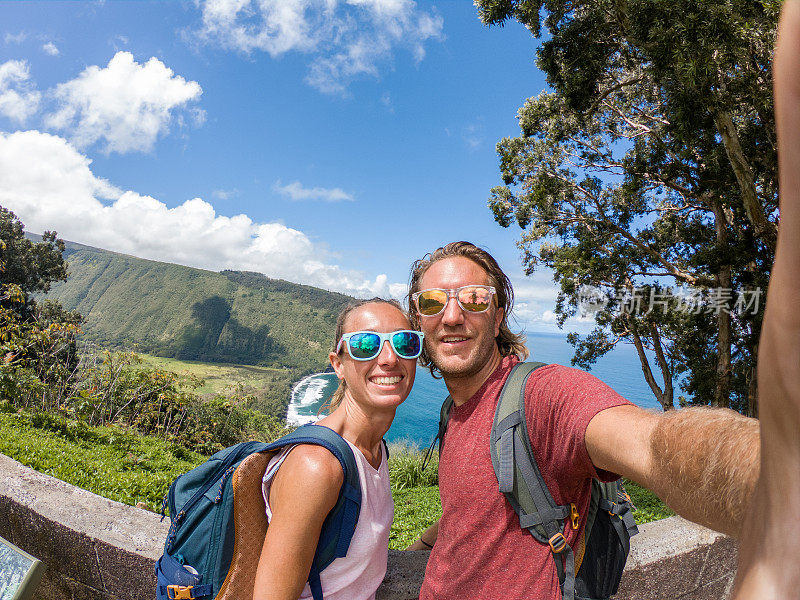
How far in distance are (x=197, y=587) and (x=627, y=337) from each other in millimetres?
13912

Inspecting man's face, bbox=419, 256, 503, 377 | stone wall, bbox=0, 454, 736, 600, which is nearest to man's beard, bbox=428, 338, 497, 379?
man's face, bbox=419, 256, 503, 377

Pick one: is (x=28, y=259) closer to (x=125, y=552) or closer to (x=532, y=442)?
(x=125, y=552)

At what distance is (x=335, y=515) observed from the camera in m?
1.36

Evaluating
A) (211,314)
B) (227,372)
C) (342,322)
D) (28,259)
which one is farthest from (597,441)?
(211,314)

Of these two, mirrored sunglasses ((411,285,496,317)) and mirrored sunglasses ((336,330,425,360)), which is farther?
mirrored sunglasses ((411,285,496,317))

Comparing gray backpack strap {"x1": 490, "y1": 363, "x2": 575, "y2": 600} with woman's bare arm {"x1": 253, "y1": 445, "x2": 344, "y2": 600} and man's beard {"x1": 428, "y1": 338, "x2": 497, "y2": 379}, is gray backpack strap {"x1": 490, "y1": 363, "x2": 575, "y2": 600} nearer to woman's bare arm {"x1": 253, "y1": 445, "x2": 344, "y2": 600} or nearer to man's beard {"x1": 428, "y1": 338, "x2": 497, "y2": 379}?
man's beard {"x1": 428, "y1": 338, "x2": 497, "y2": 379}

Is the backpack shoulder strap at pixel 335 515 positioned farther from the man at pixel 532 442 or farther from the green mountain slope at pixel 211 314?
the green mountain slope at pixel 211 314

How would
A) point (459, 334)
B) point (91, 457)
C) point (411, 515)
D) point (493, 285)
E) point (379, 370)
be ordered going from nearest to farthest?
point (379, 370) → point (459, 334) → point (493, 285) → point (91, 457) → point (411, 515)

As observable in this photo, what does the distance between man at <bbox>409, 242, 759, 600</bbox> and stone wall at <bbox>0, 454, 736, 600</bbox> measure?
2.04 feet

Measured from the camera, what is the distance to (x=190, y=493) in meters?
1.55

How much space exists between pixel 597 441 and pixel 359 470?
2.42 feet

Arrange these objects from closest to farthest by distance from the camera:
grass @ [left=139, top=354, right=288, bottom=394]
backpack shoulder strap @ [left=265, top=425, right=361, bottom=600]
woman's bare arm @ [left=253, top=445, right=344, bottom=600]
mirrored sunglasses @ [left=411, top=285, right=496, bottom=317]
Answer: woman's bare arm @ [left=253, top=445, right=344, bottom=600] < backpack shoulder strap @ [left=265, top=425, right=361, bottom=600] < mirrored sunglasses @ [left=411, top=285, right=496, bottom=317] < grass @ [left=139, top=354, right=288, bottom=394]

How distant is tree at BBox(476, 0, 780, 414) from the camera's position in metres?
5.79

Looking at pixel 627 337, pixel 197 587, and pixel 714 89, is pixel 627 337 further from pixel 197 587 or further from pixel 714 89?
pixel 197 587
